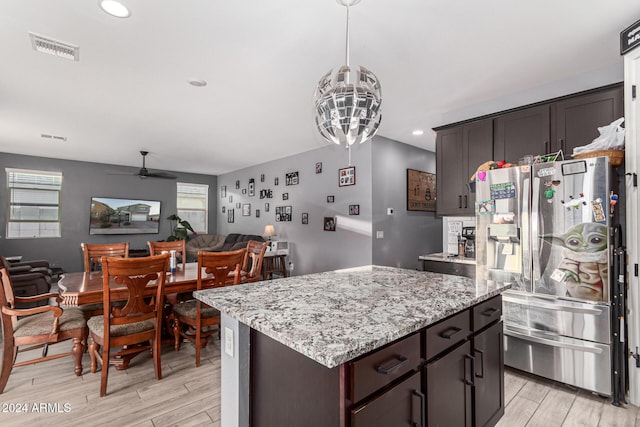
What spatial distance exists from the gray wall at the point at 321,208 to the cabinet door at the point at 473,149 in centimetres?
148

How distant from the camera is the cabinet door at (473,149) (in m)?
3.42

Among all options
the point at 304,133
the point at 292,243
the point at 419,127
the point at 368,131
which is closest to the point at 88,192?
the point at 292,243

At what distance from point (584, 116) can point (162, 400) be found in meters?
4.22

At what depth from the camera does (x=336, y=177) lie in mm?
5309

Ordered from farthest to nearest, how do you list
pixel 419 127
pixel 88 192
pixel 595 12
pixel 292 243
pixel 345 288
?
pixel 88 192, pixel 292 243, pixel 419 127, pixel 595 12, pixel 345 288

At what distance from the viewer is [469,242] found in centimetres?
405

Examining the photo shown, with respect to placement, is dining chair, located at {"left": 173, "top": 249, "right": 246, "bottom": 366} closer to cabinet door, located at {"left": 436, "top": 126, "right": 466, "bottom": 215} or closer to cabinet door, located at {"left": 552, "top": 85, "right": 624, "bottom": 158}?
cabinet door, located at {"left": 436, "top": 126, "right": 466, "bottom": 215}

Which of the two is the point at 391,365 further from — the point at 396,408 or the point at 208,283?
the point at 208,283

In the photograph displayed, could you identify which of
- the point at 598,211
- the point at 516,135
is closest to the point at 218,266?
the point at 598,211

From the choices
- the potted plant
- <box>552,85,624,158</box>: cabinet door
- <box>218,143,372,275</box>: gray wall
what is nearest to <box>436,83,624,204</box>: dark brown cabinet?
<box>552,85,624,158</box>: cabinet door

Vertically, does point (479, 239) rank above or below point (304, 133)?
below

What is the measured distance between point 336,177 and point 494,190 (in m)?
2.83

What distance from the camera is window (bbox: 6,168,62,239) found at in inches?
244

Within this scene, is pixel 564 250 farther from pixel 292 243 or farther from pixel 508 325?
pixel 292 243
